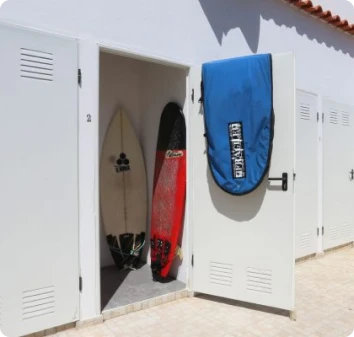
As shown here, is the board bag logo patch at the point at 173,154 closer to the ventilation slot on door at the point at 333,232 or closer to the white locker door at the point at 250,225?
the white locker door at the point at 250,225

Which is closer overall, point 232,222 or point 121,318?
point 121,318

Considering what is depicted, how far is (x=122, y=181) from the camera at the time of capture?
13.2ft

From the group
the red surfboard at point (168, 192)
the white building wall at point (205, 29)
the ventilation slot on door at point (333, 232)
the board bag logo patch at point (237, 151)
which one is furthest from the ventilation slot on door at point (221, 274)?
the ventilation slot on door at point (333, 232)

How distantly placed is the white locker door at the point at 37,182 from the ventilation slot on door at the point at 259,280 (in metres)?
1.35

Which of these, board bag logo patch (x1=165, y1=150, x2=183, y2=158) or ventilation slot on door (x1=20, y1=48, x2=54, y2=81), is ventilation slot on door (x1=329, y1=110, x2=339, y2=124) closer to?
board bag logo patch (x1=165, y1=150, x2=183, y2=158)

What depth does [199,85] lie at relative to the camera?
3.13m

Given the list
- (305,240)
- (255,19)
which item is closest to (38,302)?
(305,240)

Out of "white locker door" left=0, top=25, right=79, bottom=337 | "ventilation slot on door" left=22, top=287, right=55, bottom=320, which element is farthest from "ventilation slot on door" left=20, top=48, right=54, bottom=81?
"ventilation slot on door" left=22, top=287, right=55, bottom=320

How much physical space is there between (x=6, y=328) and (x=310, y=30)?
14.4 feet

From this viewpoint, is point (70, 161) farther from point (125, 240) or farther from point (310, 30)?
point (310, 30)

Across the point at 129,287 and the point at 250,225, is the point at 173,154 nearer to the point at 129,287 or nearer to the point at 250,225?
the point at 250,225

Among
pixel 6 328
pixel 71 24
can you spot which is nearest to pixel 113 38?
pixel 71 24

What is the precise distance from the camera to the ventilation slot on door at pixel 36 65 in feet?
7.50

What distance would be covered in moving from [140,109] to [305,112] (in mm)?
1952
